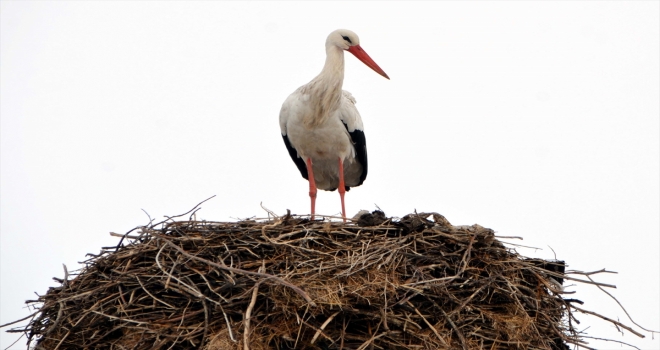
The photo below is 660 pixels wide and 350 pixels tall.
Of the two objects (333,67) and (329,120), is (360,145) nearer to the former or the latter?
(329,120)

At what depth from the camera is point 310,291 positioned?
5184 millimetres

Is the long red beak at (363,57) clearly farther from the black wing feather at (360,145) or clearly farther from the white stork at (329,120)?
the black wing feather at (360,145)

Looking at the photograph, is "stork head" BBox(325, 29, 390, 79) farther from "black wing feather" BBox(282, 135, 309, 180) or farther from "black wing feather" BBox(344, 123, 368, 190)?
"black wing feather" BBox(282, 135, 309, 180)

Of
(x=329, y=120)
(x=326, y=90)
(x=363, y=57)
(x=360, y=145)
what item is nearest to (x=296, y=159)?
(x=360, y=145)

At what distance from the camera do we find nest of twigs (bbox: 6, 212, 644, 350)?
16.7ft

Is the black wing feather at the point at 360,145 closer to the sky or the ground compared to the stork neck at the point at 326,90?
closer to the ground

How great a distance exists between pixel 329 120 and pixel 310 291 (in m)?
2.89

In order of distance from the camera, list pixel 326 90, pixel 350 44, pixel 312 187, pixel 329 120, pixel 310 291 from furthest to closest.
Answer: pixel 312 187 < pixel 350 44 < pixel 329 120 < pixel 326 90 < pixel 310 291

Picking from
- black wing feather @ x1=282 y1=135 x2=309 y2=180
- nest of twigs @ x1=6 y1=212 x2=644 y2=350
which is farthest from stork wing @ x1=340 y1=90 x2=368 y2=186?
nest of twigs @ x1=6 y1=212 x2=644 y2=350

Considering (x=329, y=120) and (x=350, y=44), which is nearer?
(x=329, y=120)

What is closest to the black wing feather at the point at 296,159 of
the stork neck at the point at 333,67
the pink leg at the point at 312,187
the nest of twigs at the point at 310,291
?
the pink leg at the point at 312,187

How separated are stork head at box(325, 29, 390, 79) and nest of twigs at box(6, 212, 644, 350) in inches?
92.1

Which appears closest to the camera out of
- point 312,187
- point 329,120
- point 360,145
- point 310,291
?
point 310,291

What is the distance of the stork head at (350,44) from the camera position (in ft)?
26.1
